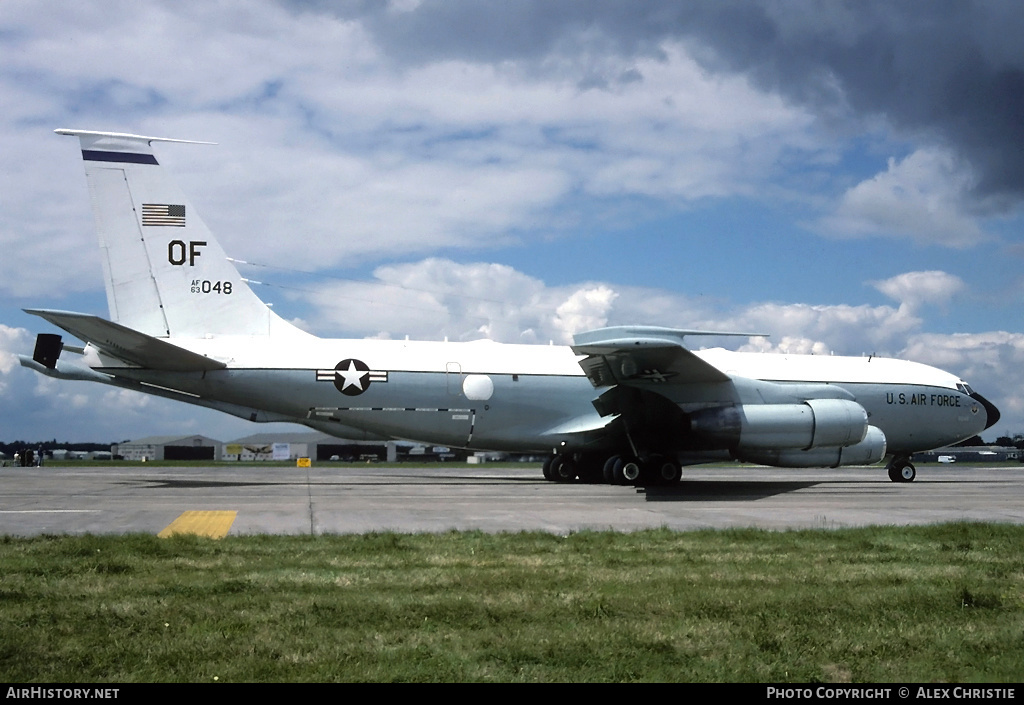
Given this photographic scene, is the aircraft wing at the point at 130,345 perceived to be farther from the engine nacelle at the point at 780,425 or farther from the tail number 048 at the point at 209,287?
the engine nacelle at the point at 780,425

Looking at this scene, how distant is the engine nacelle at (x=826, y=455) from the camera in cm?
1984

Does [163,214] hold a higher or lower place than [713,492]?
higher

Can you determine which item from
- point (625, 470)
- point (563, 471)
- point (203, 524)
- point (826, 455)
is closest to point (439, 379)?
point (563, 471)

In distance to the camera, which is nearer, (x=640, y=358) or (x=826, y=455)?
(x=640, y=358)

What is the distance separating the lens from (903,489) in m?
21.1

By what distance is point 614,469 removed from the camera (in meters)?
21.9

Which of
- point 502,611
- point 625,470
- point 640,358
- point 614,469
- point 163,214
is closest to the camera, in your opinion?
point 502,611

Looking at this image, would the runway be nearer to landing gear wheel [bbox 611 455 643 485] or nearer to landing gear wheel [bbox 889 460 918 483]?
landing gear wheel [bbox 611 455 643 485]

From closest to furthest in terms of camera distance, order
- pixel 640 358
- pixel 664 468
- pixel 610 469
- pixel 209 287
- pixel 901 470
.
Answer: pixel 640 358 → pixel 664 468 → pixel 209 287 → pixel 610 469 → pixel 901 470

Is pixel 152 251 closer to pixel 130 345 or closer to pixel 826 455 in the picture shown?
pixel 130 345

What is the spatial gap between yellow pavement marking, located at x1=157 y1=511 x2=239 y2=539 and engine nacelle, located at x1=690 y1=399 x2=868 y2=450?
10.3 m

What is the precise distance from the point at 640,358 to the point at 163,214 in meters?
11.9

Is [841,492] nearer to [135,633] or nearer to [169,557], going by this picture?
[169,557]
